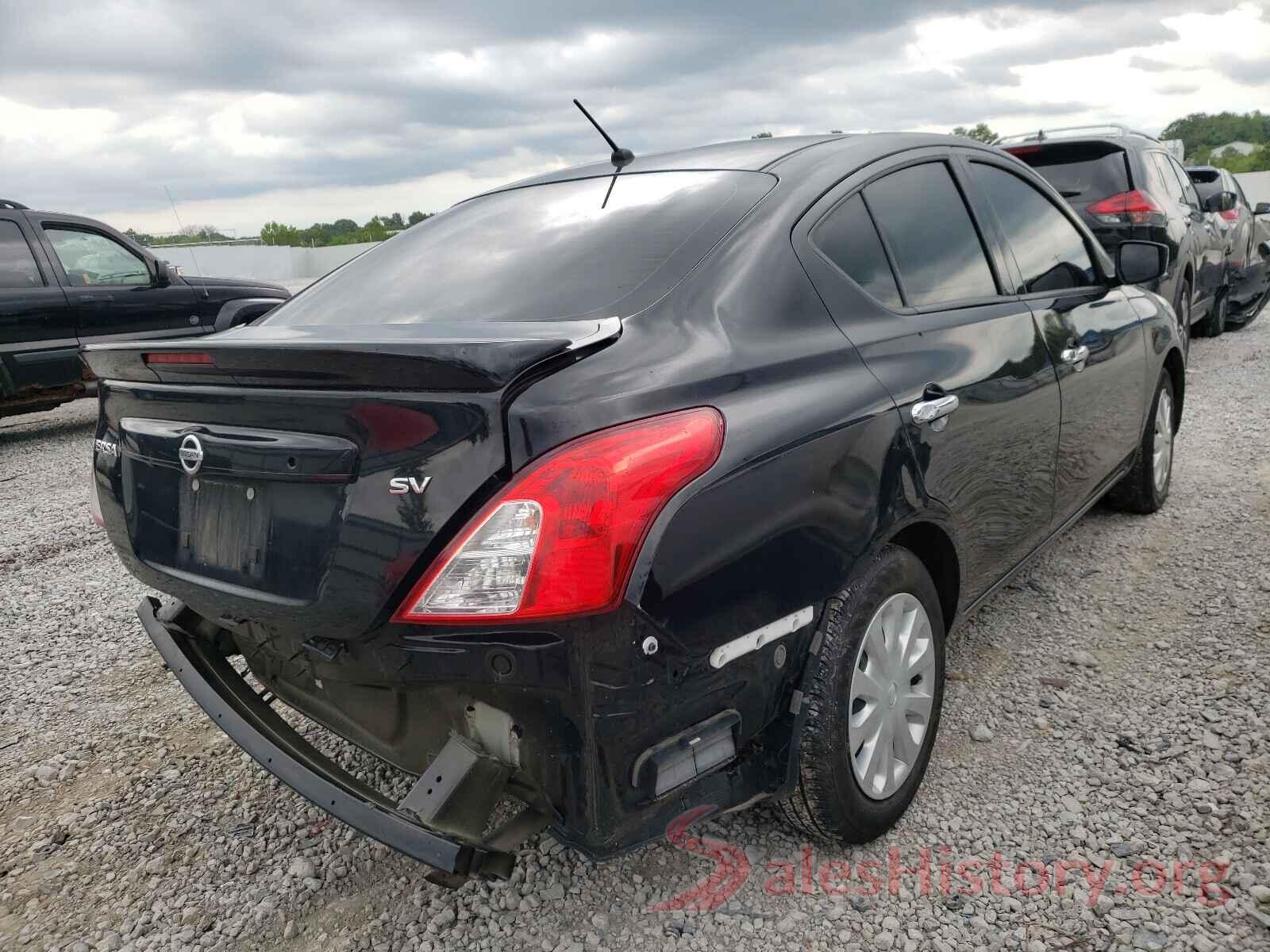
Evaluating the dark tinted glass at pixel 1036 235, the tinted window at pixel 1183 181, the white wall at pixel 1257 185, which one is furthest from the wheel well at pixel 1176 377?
the white wall at pixel 1257 185

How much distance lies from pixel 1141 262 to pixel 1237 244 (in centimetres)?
709

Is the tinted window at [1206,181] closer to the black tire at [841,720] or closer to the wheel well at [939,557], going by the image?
the wheel well at [939,557]

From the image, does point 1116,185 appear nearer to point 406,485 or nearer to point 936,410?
point 936,410

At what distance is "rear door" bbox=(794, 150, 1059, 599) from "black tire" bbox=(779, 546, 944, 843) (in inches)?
12.3

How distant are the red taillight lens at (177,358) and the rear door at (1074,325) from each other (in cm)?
233

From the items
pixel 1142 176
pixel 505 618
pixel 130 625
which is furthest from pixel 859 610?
pixel 1142 176

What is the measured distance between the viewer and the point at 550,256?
7.55 ft

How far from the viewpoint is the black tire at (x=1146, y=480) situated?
4.18 meters

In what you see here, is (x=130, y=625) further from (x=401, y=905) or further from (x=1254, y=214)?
(x=1254, y=214)

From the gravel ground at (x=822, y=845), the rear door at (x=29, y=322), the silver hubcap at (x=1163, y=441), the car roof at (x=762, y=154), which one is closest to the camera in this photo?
the gravel ground at (x=822, y=845)

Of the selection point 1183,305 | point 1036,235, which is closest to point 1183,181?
point 1183,305

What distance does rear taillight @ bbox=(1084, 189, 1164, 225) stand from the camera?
263 inches

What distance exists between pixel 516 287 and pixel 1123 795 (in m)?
1.98

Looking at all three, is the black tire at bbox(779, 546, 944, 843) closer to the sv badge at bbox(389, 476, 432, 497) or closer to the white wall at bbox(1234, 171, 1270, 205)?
the sv badge at bbox(389, 476, 432, 497)
